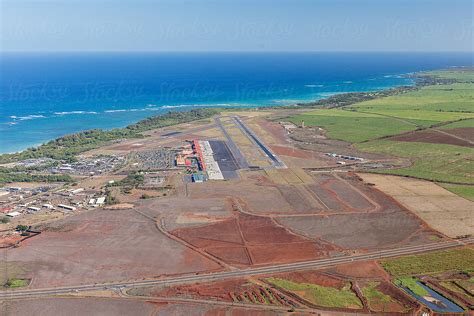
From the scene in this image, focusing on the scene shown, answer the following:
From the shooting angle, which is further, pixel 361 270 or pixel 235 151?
pixel 235 151

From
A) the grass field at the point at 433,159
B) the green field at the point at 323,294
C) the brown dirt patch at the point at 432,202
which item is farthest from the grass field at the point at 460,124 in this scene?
the green field at the point at 323,294

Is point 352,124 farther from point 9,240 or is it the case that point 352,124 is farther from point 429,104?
point 9,240

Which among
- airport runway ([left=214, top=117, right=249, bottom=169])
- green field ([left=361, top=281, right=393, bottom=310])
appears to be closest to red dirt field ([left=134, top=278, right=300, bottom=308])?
green field ([left=361, top=281, right=393, bottom=310])

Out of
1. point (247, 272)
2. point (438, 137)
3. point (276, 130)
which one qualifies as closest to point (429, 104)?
point (438, 137)

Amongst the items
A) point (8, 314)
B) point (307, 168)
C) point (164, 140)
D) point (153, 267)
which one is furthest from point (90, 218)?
point (164, 140)

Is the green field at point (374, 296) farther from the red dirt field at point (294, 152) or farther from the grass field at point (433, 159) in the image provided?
the red dirt field at point (294, 152)

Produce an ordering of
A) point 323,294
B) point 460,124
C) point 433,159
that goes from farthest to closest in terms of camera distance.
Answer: point 460,124 → point 433,159 → point 323,294
